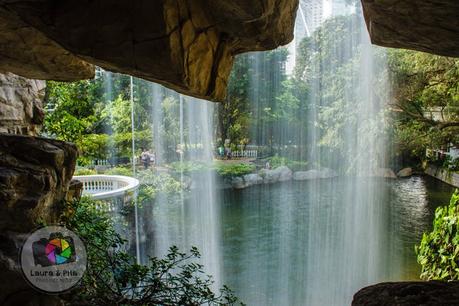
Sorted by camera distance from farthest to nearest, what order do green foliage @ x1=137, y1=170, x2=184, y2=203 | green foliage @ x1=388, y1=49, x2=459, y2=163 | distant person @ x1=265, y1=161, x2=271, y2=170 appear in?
distant person @ x1=265, y1=161, x2=271, y2=170 → green foliage @ x1=137, y1=170, x2=184, y2=203 → green foliage @ x1=388, y1=49, x2=459, y2=163

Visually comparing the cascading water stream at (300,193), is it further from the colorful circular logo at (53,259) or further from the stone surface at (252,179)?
the colorful circular logo at (53,259)

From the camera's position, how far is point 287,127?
46.7 feet

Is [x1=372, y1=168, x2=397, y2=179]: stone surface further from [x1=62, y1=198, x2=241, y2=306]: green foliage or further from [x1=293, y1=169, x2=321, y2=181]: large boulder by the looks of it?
[x1=62, y1=198, x2=241, y2=306]: green foliage

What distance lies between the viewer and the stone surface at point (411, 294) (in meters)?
2.16

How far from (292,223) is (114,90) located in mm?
8335

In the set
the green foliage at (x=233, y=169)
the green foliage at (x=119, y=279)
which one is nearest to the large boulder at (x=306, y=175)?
the green foliage at (x=233, y=169)

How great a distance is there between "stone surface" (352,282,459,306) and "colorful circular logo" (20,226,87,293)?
1.96 m

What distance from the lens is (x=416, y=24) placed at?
2281 millimetres

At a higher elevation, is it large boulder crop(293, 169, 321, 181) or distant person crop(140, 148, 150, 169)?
distant person crop(140, 148, 150, 169)

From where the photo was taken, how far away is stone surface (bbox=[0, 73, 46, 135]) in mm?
3459

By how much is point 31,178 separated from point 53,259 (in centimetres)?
59

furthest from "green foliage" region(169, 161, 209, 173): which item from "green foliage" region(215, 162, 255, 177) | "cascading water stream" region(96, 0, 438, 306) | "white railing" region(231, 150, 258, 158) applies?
"white railing" region(231, 150, 258, 158)

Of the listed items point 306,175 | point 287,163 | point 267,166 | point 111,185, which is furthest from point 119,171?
point 306,175

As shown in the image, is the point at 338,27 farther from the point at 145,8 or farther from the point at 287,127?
the point at 145,8
